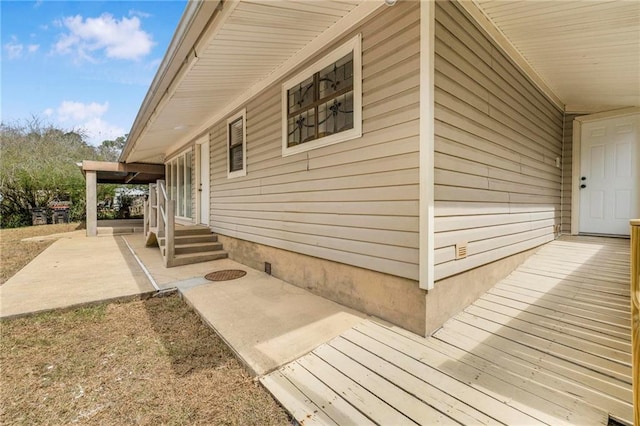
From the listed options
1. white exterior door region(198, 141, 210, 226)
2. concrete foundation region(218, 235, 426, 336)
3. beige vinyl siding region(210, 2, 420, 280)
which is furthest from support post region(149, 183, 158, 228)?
beige vinyl siding region(210, 2, 420, 280)

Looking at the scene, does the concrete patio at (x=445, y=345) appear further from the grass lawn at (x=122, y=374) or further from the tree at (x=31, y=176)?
the tree at (x=31, y=176)

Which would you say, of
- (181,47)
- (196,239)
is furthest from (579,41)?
(196,239)

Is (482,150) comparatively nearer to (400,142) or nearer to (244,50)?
(400,142)

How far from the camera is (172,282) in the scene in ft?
13.1

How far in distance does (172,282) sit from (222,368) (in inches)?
93.4

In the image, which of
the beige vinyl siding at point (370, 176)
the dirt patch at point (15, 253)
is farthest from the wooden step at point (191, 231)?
the beige vinyl siding at point (370, 176)

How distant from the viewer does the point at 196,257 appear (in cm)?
521

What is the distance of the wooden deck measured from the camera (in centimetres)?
152

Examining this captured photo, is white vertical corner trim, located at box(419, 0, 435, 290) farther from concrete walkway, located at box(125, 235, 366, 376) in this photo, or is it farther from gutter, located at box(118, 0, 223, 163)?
gutter, located at box(118, 0, 223, 163)

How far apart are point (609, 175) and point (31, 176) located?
19.0 meters

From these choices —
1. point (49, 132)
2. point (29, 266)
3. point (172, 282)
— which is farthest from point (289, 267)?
point (49, 132)

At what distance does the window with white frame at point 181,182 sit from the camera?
7.91 meters

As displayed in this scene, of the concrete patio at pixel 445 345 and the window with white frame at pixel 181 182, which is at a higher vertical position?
the window with white frame at pixel 181 182

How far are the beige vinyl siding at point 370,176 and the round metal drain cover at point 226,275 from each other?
0.75 meters
